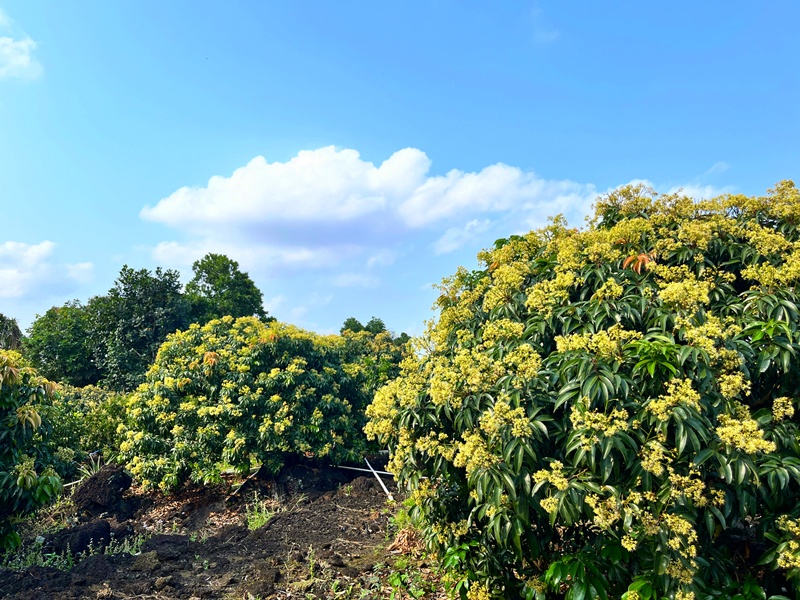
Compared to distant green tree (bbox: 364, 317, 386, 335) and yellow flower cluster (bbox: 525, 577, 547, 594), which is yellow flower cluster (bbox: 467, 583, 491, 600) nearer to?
yellow flower cluster (bbox: 525, 577, 547, 594)

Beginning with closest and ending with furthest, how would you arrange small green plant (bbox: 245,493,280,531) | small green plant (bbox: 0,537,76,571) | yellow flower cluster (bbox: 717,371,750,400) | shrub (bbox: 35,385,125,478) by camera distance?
1. yellow flower cluster (bbox: 717,371,750,400)
2. small green plant (bbox: 0,537,76,571)
3. small green plant (bbox: 245,493,280,531)
4. shrub (bbox: 35,385,125,478)

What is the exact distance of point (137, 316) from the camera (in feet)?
61.8

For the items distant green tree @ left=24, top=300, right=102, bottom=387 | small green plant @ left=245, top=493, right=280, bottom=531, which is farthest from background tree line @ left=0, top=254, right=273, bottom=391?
small green plant @ left=245, top=493, right=280, bottom=531

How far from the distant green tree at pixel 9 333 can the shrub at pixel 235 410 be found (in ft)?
48.1

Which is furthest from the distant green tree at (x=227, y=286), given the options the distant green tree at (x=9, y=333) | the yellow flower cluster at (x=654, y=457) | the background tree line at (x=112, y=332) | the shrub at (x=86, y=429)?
the yellow flower cluster at (x=654, y=457)

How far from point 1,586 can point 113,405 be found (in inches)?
240

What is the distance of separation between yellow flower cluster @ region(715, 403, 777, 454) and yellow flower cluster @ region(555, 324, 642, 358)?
0.63 m

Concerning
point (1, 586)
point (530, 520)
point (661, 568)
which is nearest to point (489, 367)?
point (530, 520)

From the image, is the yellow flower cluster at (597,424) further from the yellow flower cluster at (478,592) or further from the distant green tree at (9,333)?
the distant green tree at (9,333)

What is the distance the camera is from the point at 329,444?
7.97 metres

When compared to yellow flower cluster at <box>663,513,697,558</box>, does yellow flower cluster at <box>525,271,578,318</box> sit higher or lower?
higher

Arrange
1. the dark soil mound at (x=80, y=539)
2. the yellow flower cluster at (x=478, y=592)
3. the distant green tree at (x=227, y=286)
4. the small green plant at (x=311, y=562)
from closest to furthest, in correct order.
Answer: the yellow flower cluster at (x=478, y=592) → the small green plant at (x=311, y=562) → the dark soil mound at (x=80, y=539) → the distant green tree at (x=227, y=286)

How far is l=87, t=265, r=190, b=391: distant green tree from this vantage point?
60.0 feet

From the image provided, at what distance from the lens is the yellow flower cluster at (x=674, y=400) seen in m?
2.89
